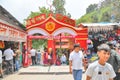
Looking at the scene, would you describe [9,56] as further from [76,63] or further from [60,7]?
[60,7]

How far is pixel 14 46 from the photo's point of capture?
26.6 meters

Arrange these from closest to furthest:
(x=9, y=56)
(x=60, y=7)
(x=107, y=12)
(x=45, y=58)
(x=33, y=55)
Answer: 1. (x=9, y=56)
2. (x=45, y=58)
3. (x=33, y=55)
4. (x=107, y=12)
5. (x=60, y=7)

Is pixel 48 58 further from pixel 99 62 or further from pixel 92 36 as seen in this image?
pixel 99 62

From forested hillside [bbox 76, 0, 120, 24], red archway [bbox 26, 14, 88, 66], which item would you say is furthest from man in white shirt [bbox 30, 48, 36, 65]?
forested hillside [bbox 76, 0, 120, 24]

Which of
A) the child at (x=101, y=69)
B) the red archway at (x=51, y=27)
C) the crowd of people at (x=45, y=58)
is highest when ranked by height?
the red archway at (x=51, y=27)

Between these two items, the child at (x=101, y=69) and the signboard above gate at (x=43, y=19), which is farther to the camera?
the signboard above gate at (x=43, y=19)

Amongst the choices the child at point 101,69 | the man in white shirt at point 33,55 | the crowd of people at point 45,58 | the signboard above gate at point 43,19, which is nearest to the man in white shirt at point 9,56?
the crowd of people at point 45,58

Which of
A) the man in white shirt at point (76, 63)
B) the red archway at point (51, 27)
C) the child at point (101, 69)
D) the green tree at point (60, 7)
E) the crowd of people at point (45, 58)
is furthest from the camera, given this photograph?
the green tree at point (60, 7)

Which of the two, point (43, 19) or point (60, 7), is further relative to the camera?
point (60, 7)

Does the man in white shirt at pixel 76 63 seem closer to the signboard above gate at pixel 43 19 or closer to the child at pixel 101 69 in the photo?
the child at pixel 101 69

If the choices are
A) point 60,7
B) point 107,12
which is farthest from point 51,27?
point 60,7

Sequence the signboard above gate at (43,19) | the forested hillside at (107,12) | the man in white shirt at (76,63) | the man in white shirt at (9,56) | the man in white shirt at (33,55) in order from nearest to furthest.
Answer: the man in white shirt at (76,63) < the man in white shirt at (9,56) < the signboard above gate at (43,19) < the man in white shirt at (33,55) < the forested hillside at (107,12)

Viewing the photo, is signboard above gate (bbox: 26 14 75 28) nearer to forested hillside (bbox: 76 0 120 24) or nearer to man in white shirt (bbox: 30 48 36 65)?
man in white shirt (bbox: 30 48 36 65)

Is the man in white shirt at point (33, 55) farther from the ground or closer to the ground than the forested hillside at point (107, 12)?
closer to the ground
